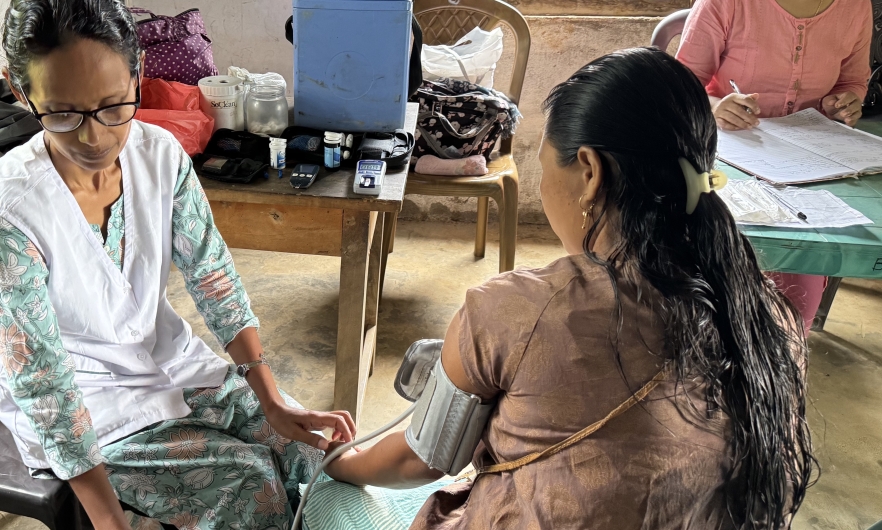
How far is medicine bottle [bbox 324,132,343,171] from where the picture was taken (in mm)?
1669

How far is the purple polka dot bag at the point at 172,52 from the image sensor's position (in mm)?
1918

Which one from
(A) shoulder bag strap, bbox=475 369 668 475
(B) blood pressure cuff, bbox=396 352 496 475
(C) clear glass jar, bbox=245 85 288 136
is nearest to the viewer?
(A) shoulder bag strap, bbox=475 369 668 475

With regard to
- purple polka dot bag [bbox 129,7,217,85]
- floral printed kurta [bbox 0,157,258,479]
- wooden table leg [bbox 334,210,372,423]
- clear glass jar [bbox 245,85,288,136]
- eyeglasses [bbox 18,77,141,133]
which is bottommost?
wooden table leg [bbox 334,210,372,423]

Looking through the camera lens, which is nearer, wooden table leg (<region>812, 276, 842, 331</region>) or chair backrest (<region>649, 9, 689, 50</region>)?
chair backrest (<region>649, 9, 689, 50</region>)

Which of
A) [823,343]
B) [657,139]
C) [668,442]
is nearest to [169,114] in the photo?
[657,139]

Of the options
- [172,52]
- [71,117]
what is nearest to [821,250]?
[71,117]

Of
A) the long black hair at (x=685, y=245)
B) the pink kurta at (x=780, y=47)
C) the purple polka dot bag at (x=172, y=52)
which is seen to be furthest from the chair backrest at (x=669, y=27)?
the long black hair at (x=685, y=245)

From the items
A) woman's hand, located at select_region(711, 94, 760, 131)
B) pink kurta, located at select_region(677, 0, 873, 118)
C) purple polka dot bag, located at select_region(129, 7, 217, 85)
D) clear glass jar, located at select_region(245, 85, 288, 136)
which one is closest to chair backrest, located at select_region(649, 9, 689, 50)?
pink kurta, located at select_region(677, 0, 873, 118)

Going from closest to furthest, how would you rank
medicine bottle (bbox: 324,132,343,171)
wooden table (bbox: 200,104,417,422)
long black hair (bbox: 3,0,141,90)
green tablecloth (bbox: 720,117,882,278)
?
long black hair (bbox: 3,0,141,90) < green tablecloth (bbox: 720,117,882,278) < wooden table (bbox: 200,104,417,422) < medicine bottle (bbox: 324,132,343,171)

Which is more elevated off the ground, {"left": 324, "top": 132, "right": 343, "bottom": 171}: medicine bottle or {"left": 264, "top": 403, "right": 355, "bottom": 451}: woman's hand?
{"left": 324, "top": 132, "right": 343, "bottom": 171}: medicine bottle

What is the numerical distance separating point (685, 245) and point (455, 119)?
5.56 ft

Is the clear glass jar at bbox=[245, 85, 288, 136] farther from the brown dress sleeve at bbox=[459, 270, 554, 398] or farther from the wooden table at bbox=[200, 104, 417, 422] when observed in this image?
the brown dress sleeve at bbox=[459, 270, 554, 398]

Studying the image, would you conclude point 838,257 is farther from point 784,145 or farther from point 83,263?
point 83,263

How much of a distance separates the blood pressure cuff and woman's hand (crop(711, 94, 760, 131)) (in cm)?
143
